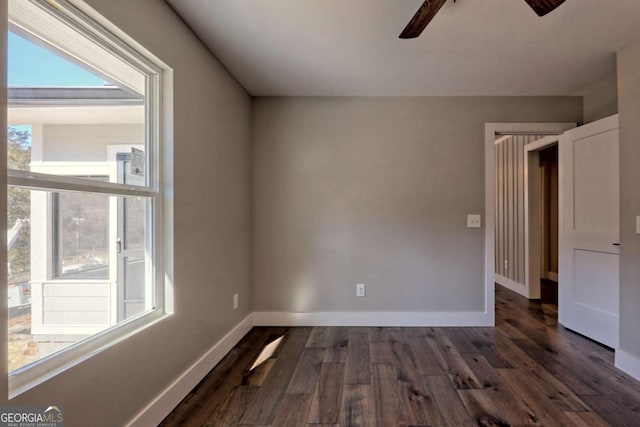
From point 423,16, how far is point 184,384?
2.46m

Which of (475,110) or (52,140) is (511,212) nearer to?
(475,110)

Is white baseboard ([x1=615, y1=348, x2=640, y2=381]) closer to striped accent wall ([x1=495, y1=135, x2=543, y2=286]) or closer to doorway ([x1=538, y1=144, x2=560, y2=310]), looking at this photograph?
striped accent wall ([x1=495, y1=135, x2=543, y2=286])

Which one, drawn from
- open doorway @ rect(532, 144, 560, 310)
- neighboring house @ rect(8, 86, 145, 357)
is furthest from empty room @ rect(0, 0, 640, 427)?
open doorway @ rect(532, 144, 560, 310)

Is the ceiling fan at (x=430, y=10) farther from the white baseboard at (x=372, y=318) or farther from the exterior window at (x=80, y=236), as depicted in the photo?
the white baseboard at (x=372, y=318)

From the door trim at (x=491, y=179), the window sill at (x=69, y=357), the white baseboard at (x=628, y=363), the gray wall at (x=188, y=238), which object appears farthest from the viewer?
the door trim at (x=491, y=179)

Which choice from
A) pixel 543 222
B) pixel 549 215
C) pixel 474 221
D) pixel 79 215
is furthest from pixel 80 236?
pixel 549 215

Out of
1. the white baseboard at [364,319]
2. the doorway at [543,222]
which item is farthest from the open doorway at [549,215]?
the white baseboard at [364,319]

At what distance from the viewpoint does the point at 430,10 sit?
5.07 feet

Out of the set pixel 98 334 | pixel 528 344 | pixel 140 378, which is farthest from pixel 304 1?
pixel 528 344

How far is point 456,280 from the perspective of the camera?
10.5 feet

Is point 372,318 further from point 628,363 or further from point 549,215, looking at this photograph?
point 549,215

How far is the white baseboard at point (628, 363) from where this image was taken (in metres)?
2.17

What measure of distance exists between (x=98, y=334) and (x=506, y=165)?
5.35 meters

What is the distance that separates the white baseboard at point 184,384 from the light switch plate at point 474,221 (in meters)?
2.45
